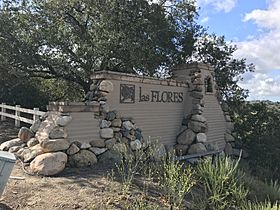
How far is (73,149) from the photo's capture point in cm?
760

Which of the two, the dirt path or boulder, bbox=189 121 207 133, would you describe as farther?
boulder, bbox=189 121 207 133

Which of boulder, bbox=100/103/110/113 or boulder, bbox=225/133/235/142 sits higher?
boulder, bbox=100/103/110/113

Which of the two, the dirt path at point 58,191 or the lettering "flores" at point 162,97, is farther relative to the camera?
the lettering "flores" at point 162,97

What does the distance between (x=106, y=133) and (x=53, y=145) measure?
147 centimetres

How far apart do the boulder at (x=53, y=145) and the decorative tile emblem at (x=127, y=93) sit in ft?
7.23

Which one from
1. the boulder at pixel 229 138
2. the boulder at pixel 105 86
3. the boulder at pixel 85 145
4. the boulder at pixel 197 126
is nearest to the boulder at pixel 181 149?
the boulder at pixel 197 126

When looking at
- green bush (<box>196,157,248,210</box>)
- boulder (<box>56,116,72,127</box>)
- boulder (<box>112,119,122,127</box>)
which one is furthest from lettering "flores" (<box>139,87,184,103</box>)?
green bush (<box>196,157,248,210</box>)

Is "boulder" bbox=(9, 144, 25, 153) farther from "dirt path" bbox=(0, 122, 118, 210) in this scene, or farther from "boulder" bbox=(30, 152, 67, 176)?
"boulder" bbox=(30, 152, 67, 176)

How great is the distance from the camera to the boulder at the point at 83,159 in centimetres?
747

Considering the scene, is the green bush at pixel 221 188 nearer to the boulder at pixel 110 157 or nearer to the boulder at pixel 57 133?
the boulder at pixel 110 157

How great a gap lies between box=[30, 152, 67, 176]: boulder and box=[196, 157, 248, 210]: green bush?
8.84ft

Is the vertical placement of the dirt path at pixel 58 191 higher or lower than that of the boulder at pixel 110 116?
lower

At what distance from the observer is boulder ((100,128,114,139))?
8336mm

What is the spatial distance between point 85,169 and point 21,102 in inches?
311
